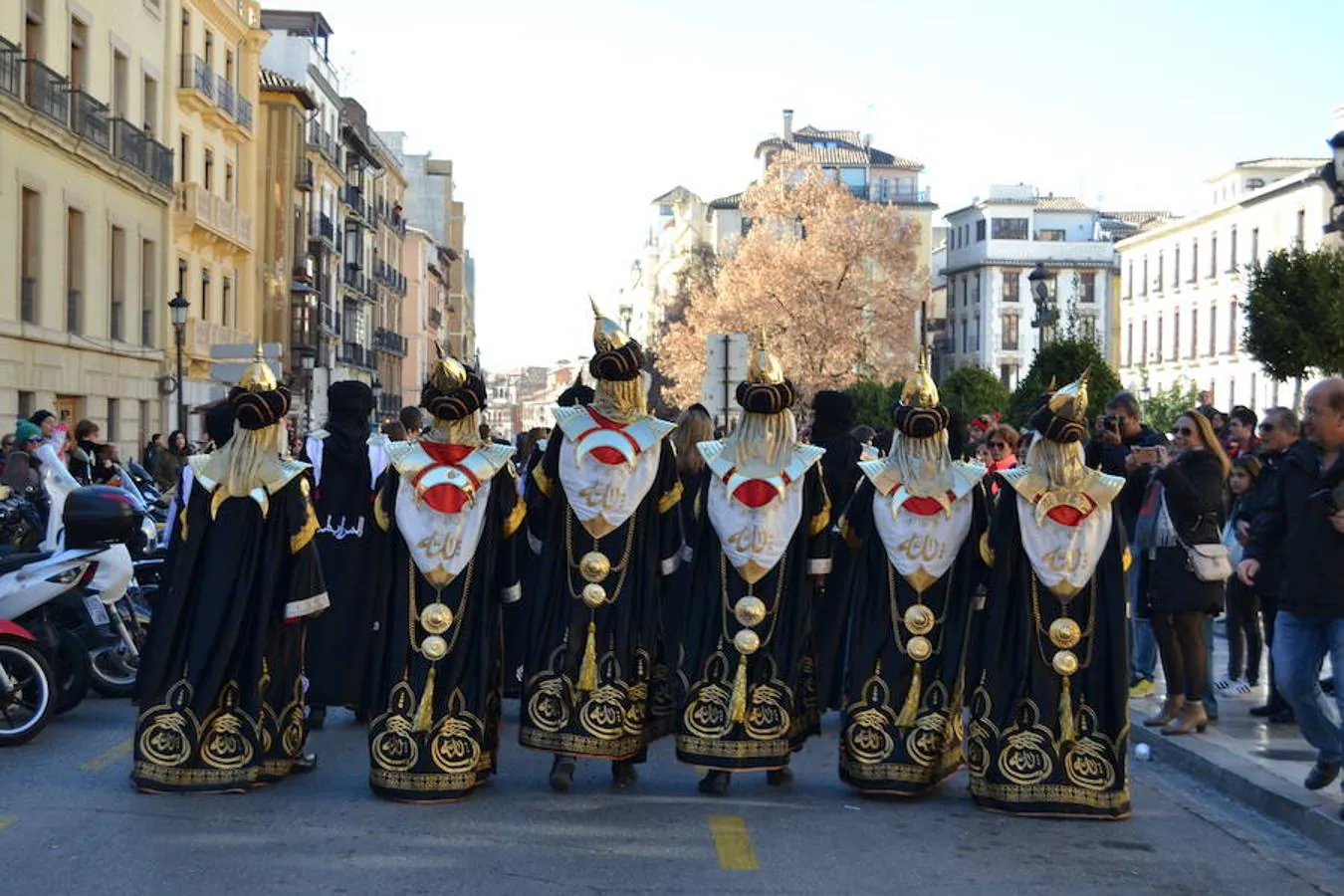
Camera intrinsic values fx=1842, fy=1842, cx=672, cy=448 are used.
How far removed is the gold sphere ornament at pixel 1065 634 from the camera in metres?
8.30

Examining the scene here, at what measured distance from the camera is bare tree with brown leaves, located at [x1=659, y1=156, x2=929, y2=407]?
54312mm

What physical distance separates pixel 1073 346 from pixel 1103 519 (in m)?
22.7

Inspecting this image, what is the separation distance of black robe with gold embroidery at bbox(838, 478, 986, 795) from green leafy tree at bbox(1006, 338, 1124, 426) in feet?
69.0

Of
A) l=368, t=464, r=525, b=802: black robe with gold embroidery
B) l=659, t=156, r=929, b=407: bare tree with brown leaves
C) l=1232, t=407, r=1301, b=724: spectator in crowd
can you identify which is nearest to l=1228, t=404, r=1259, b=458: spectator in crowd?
l=1232, t=407, r=1301, b=724: spectator in crowd

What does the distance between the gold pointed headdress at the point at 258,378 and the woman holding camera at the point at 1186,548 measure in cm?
485

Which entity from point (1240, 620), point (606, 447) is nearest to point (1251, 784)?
point (606, 447)

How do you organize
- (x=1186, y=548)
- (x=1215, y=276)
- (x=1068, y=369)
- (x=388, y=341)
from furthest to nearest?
(x=388, y=341), (x=1215, y=276), (x=1068, y=369), (x=1186, y=548)

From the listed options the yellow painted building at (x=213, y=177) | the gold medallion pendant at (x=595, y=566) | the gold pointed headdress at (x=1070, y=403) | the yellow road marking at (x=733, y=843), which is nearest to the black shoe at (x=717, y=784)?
the yellow road marking at (x=733, y=843)

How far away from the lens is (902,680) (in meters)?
8.53

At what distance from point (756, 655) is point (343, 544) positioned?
304 cm

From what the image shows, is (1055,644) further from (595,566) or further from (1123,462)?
(1123,462)

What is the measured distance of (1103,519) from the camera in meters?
8.34

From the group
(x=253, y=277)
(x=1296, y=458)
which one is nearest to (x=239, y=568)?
(x=1296, y=458)

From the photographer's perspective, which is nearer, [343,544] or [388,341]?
[343,544]
